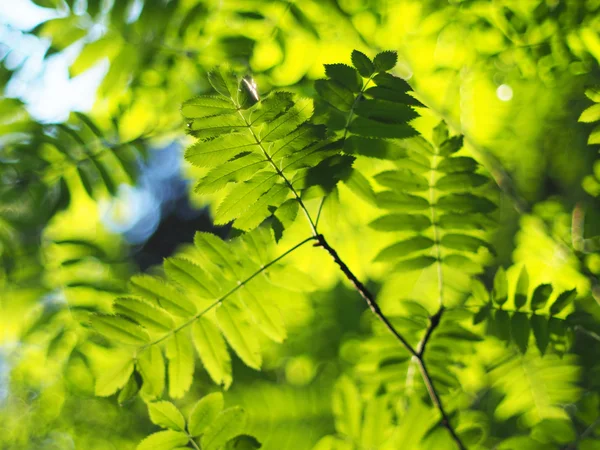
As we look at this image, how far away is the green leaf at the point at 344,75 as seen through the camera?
1.10 metres

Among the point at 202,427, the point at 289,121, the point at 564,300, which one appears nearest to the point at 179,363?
the point at 202,427

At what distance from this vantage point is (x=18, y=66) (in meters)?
1.87

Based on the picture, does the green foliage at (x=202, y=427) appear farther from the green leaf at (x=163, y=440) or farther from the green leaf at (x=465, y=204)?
the green leaf at (x=465, y=204)

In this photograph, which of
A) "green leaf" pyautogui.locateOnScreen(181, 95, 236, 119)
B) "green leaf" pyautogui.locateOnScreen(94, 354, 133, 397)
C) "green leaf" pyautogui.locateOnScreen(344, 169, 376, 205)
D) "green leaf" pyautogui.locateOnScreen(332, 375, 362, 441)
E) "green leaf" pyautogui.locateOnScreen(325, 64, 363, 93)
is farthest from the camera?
"green leaf" pyautogui.locateOnScreen(332, 375, 362, 441)

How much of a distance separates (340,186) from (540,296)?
2.77 ft

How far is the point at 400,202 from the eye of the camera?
139 cm

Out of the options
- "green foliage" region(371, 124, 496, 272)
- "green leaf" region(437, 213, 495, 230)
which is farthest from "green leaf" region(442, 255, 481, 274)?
"green leaf" region(437, 213, 495, 230)

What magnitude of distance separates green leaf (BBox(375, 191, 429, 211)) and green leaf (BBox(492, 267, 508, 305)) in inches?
11.0

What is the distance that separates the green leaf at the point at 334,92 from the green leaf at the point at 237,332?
0.62 meters

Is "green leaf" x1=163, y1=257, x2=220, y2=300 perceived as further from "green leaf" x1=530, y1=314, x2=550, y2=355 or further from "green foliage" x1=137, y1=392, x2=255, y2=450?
"green leaf" x1=530, y1=314, x2=550, y2=355

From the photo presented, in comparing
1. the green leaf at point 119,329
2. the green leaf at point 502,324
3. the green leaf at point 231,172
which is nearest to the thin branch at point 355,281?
the green leaf at point 231,172

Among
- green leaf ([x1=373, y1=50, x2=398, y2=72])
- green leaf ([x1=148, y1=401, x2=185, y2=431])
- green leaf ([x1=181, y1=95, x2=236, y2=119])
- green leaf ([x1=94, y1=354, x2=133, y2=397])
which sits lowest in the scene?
green leaf ([x1=148, y1=401, x2=185, y2=431])

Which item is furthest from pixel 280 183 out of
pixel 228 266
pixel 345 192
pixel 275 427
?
pixel 275 427

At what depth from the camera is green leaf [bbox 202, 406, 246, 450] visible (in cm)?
119
